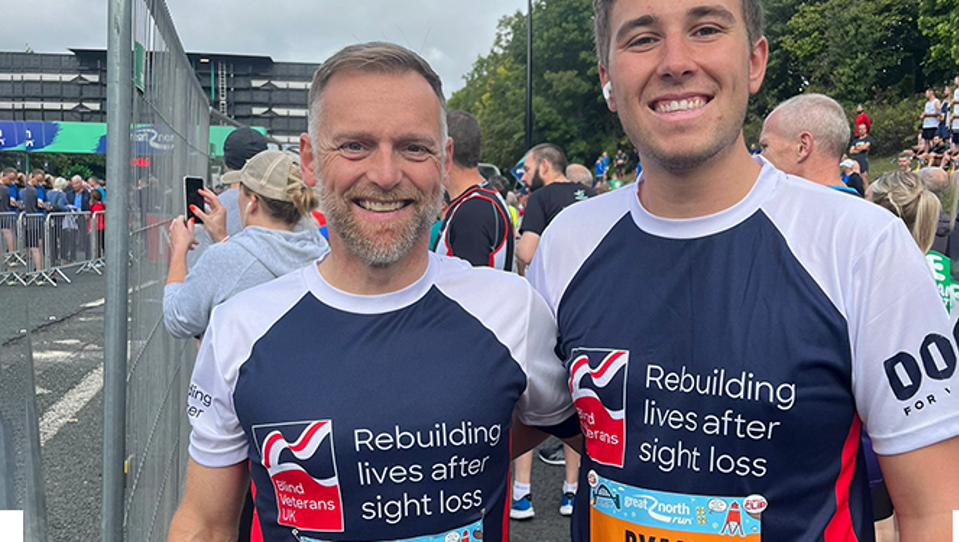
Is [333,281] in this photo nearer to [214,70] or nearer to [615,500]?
[615,500]

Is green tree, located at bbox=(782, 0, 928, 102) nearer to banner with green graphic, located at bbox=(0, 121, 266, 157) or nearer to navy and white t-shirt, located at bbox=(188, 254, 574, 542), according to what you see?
banner with green graphic, located at bbox=(0, 121, 266, 157)

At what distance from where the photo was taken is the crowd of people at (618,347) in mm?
1631

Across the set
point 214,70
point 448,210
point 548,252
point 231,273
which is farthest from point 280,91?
point 548,252

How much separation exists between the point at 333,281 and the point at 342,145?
1.01 ft

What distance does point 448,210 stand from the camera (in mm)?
4789

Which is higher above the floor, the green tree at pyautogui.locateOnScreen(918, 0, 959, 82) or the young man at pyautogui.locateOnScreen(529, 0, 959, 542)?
the green tree at pyautogui.locateOnScreen(918, 0, 959, 82)

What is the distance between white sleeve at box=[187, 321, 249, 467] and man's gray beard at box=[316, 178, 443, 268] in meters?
0.37

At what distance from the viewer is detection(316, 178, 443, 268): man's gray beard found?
6.05 ft

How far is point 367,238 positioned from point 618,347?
0.59 m

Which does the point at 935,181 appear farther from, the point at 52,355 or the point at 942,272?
the point at 52,355

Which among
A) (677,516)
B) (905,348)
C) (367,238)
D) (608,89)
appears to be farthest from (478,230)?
(905,348)

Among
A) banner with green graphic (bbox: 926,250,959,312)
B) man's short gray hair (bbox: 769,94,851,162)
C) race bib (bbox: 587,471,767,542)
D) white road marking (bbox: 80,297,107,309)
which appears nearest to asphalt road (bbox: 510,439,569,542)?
banner with green graphic (bbox: 926,250,959,312)

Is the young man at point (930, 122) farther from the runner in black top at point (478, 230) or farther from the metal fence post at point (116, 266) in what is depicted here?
the metal fence post at point (116, 266)

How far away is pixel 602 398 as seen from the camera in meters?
1.80
